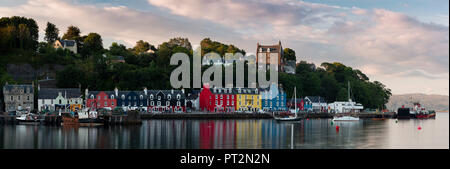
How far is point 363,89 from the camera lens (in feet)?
344

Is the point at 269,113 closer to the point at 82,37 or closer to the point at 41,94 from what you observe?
the point at 41,94

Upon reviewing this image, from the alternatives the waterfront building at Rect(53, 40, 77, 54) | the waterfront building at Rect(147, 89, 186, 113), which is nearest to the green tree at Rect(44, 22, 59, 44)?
the waterfront building at Rect(53, 40, 77, 54)

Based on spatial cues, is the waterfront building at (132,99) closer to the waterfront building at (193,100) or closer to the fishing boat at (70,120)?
the waterfront building at (193,100)

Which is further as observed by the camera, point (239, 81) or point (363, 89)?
point (363, 89)

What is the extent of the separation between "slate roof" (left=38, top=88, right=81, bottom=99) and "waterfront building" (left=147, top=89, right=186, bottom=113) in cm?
1155

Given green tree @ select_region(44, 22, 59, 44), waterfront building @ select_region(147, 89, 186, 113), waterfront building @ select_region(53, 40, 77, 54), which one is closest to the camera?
waterfront building @ select_region(147, 89, 186, 113)

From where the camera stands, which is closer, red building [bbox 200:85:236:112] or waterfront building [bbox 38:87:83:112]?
waterfront building [bbox 38:87:83:112]

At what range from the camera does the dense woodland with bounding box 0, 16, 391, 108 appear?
8700 centimetres

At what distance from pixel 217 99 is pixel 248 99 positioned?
19.0 feet

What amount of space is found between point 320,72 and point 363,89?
1158cm

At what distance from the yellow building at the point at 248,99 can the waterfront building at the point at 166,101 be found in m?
10.5

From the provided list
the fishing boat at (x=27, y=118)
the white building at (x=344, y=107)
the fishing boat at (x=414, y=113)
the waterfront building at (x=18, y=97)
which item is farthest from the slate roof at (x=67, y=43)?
the fishing boat at (x=414, y=113)

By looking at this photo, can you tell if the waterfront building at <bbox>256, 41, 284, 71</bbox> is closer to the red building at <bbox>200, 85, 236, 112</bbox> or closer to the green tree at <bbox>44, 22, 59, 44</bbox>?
the red building at <bbox>200, 85, 236, 112</bbox>
